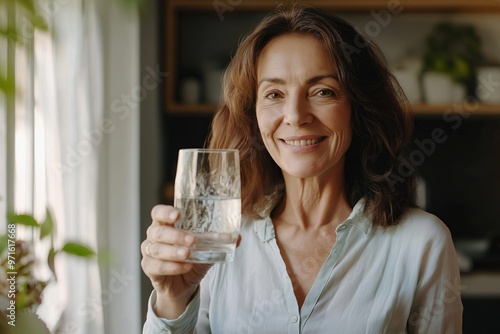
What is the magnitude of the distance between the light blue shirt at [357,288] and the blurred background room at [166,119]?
25 cm

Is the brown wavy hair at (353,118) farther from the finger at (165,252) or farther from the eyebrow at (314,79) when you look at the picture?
the finger at (165,252)

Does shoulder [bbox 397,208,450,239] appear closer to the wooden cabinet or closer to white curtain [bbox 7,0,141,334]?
white curtain [bbox 7,0,141,334]

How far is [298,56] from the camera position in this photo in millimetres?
1278

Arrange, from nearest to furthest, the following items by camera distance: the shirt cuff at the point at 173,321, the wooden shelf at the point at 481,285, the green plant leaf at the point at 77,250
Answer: the green plant leaf at the point at 77,250 < the shirt cuff at the point at 173,321 < the wooden shelf at the point at 481,285

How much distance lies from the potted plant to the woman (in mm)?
1738

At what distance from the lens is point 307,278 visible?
4.29 ft

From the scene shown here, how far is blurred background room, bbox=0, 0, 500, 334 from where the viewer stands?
185cm

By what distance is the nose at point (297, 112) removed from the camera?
1.23 metres

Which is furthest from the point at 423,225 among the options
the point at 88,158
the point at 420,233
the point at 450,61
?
the point at 450,61

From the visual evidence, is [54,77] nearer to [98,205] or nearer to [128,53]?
[98,205]

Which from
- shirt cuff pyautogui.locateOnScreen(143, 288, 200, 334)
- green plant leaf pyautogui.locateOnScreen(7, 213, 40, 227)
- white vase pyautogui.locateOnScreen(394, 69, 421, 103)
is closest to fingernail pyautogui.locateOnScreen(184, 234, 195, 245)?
shirt cuff pyautogui.locateOnScreen(143, 288, 200, 334)

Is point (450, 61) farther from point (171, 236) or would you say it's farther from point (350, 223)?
point (171, 236)

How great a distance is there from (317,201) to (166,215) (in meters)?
0.59

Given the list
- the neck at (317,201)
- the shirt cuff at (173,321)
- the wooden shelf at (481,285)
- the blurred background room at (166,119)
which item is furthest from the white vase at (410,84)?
the shirt cuff at (173,321)
